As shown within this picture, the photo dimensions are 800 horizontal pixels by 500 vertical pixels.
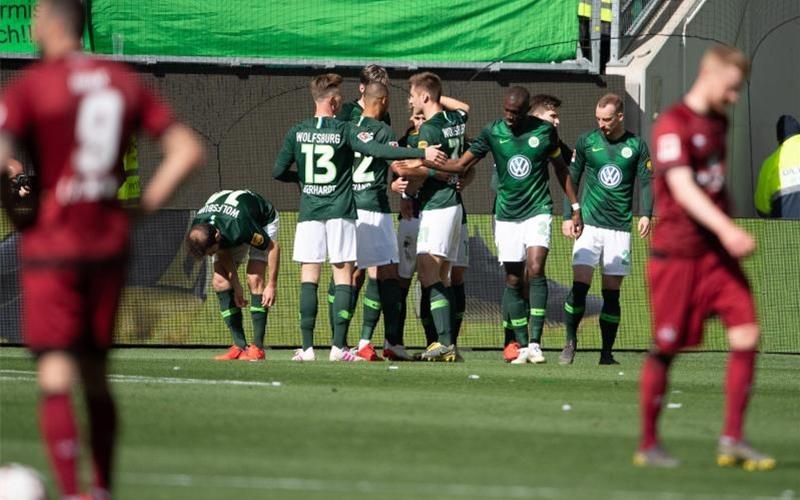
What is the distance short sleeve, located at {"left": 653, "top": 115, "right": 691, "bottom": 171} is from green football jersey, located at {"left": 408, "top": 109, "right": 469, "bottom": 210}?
22.8 ft

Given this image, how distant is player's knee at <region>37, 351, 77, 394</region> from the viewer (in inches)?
219

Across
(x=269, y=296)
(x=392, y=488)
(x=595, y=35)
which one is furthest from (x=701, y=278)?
(x=595, y=35)

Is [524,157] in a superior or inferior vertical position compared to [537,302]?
superior

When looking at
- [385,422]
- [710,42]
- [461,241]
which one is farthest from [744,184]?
[385,422]

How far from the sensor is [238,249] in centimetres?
1475

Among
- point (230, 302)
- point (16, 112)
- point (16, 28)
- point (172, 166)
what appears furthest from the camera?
point (16, 28)

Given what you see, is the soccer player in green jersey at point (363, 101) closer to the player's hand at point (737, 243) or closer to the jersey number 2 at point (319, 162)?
the jersey number 2 at point (319, 162)

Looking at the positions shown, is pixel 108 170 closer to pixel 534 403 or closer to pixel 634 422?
pixel 634 422

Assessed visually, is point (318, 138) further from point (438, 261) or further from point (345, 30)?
point (345, 30)

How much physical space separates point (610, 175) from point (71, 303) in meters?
9.54

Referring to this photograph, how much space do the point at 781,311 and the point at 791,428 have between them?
7823 millimetres

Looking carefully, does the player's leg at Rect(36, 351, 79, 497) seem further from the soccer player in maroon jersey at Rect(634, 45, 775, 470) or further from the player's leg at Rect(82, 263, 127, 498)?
the soccer player in maroon jersey at Rect(634, 45, 775, 470)

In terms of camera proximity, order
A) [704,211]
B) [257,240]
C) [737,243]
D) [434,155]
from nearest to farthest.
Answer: [737,243]
[704,211]
[434,155]
[257,240]

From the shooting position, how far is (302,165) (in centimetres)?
1428
